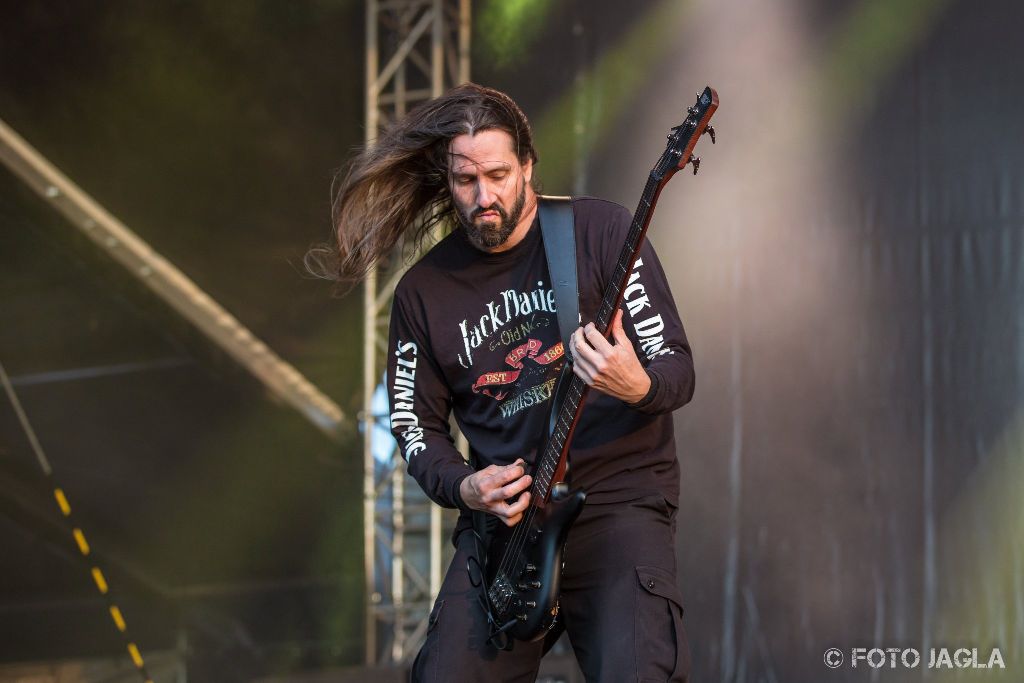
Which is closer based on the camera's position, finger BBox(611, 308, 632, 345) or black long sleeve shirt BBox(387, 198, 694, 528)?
finger BBox(611, 308, 632, 345)

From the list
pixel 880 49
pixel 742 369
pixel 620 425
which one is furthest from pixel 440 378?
pixel 880 49

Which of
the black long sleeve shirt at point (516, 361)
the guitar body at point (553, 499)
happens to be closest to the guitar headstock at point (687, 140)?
the guitar body at point (553, 499)

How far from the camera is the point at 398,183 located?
2975 millimetres

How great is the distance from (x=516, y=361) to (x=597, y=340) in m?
0.49

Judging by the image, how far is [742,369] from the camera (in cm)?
582

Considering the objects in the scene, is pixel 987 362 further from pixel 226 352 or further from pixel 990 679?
pixel 226 352

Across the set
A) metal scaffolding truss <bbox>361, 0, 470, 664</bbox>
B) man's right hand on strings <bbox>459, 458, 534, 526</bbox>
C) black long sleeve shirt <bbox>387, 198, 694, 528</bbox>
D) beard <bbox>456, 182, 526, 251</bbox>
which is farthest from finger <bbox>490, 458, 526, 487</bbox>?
metal scaffolding truss <bbox>361, 0, 470, 664</bbox>

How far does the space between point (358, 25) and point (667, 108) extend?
2.28m

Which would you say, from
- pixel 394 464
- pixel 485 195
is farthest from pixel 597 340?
pixel 394 464

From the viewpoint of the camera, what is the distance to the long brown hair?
2.80 metres

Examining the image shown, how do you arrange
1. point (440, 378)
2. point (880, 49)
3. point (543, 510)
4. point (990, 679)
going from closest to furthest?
point (543, 510), point (440, 378), point (990, 679), point (880, 49)

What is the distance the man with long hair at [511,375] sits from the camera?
2.40m

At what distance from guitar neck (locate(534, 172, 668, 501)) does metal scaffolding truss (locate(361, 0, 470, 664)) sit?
165 inches

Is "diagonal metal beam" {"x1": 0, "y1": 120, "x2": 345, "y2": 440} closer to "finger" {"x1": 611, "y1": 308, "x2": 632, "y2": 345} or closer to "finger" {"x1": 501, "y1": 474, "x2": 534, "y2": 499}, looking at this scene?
"finger" {"x1": 501, "y1": 474, "x2": 534, "y2": 499}
